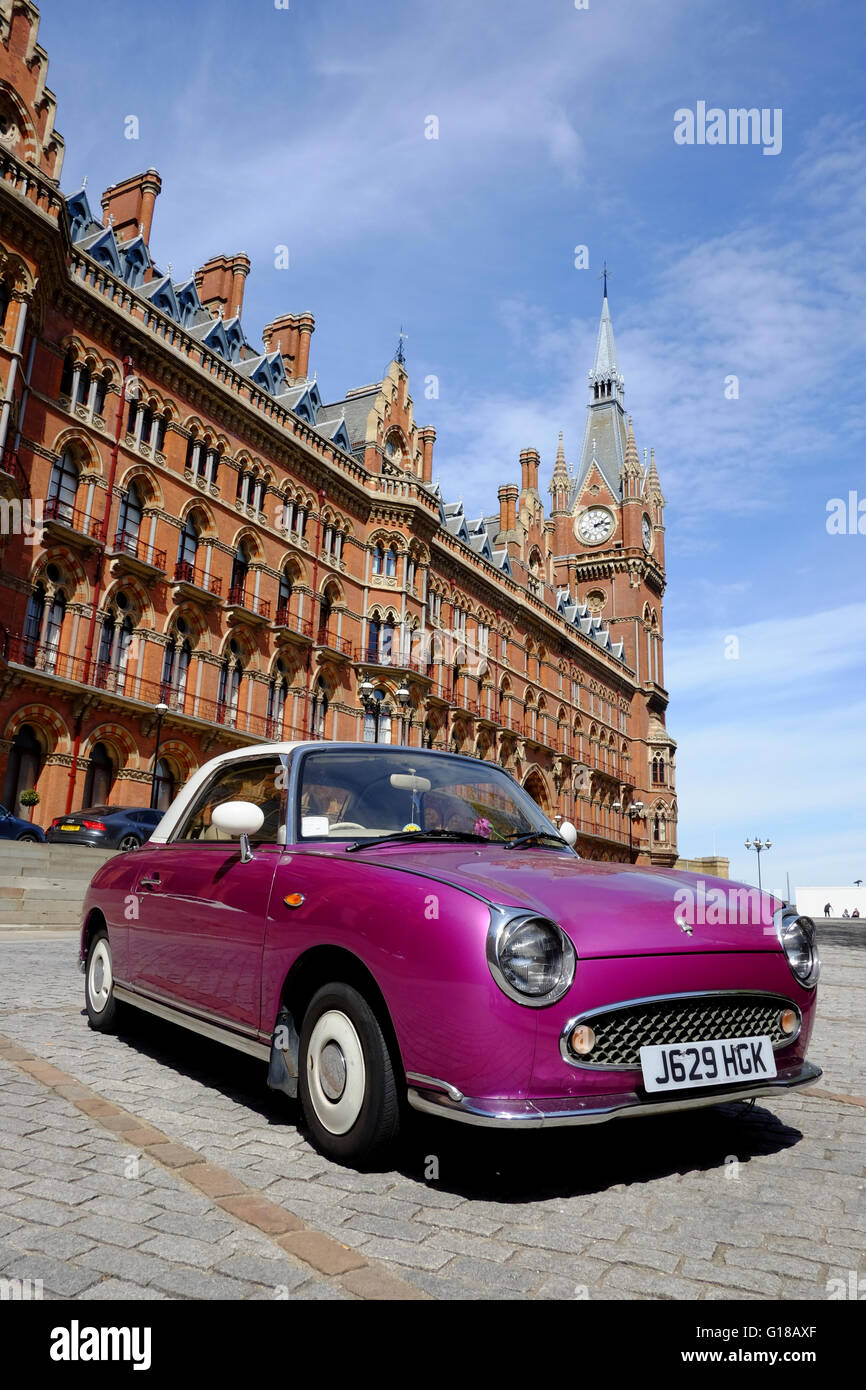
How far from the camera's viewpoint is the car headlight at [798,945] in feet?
11.0

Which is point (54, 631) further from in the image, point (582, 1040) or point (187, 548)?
point (582, 1040)

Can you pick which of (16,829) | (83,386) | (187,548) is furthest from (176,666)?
(16,829)

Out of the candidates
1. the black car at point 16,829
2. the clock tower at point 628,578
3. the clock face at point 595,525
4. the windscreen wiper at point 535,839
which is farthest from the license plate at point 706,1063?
the clock face at point 595,525

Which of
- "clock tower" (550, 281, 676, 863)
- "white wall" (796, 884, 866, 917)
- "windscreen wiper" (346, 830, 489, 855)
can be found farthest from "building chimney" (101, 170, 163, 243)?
"white wall" (796, 884, 866, 917)

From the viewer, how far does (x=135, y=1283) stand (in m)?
2.13

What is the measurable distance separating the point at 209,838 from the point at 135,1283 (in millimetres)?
2448

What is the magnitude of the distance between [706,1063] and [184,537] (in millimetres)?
25905

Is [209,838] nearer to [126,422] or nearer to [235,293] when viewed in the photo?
[126,422]

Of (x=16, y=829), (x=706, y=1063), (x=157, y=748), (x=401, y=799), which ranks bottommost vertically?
(x=706, y=1063)

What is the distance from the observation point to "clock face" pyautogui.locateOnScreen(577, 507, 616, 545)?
225 feet

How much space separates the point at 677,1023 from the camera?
2898 millimetres

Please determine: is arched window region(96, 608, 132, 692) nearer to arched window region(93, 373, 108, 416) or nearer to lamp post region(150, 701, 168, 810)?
lamp post region(150, 701, 168, 810)
